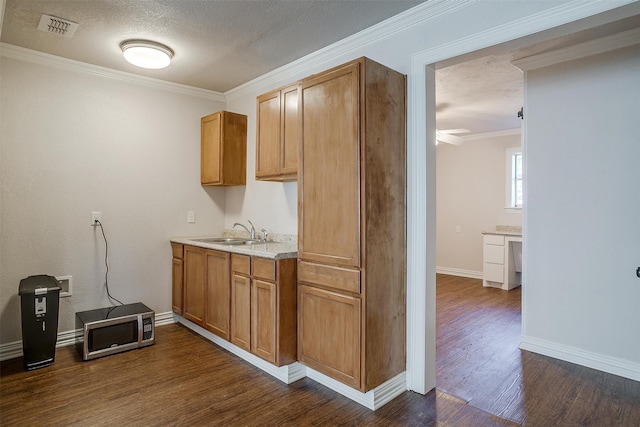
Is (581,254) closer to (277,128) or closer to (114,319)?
(277,128)

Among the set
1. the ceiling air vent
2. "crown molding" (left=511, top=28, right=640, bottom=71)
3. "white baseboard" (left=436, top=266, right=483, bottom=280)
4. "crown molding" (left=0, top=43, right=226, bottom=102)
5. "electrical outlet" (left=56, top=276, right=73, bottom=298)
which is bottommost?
"white baseboard" (left=436, top=266, right=483, bottom=280)

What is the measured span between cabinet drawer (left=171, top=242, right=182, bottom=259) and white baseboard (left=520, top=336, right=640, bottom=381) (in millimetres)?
3387

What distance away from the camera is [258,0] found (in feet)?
7.56

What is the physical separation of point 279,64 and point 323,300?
7.36ft

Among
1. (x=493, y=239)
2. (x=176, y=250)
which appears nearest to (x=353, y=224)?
(x=176, y=250)

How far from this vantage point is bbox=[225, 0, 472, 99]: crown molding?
90.4 inches

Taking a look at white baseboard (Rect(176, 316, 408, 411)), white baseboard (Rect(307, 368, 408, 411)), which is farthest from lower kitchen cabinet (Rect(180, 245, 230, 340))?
white baseboard (Rect(307, 368, 408, 411))

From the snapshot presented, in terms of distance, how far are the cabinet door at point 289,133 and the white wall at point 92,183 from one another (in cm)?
152

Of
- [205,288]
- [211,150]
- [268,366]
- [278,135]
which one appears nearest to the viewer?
[268,366]

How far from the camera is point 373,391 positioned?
223cm

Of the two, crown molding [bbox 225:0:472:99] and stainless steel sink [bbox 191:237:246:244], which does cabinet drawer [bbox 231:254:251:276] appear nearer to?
stainless steel sink [bbox 191:237:246:244]

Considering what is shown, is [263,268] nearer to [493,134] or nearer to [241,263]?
[241,263]

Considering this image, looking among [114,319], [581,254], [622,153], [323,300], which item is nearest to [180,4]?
[323,300]

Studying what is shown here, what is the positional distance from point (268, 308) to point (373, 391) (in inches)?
35.1
